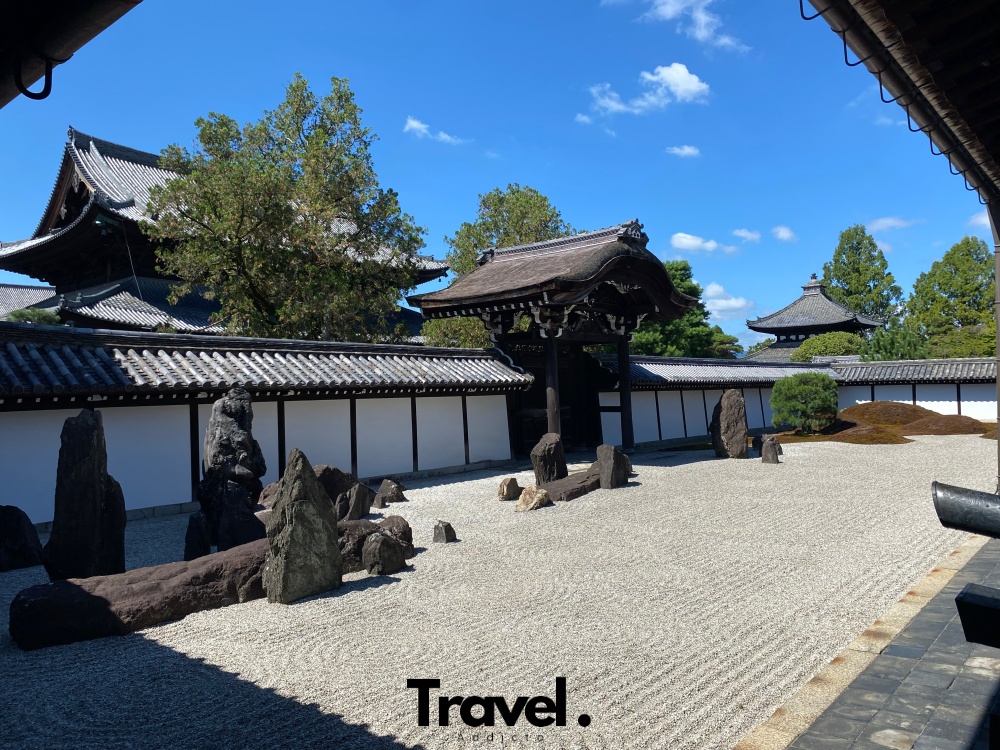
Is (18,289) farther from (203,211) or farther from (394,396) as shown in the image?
(394,396)

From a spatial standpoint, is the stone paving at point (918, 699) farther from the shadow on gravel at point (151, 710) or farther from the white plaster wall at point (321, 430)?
the white plaster wall at point (321, 430)

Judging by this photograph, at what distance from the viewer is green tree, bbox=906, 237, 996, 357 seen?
35.9 metres

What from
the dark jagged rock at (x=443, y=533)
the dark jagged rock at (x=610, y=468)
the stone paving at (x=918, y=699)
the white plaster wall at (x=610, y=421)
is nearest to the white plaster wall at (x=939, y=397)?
the white plaster wall at (x=610, y=421)

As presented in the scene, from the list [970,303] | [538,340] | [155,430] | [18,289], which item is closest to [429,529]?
[155,430]

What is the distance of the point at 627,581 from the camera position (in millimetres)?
7043

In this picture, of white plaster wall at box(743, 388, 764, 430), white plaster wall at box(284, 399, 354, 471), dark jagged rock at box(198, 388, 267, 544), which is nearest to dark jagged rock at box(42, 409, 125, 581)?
dark jagged rock at box(198, 388, 267, 544)

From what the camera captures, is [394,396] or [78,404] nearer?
[78,404]

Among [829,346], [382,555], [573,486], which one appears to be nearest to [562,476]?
A: [573,486]

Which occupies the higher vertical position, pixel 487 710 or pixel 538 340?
pixel 538 340

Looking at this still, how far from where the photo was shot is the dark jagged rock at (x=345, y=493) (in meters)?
10.6

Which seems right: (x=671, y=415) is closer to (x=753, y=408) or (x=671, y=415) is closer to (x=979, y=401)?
(x=753, y=408)

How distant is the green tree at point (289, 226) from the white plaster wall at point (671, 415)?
1010cm

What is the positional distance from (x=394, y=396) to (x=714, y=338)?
3604cm

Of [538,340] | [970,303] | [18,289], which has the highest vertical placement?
[18,289]
